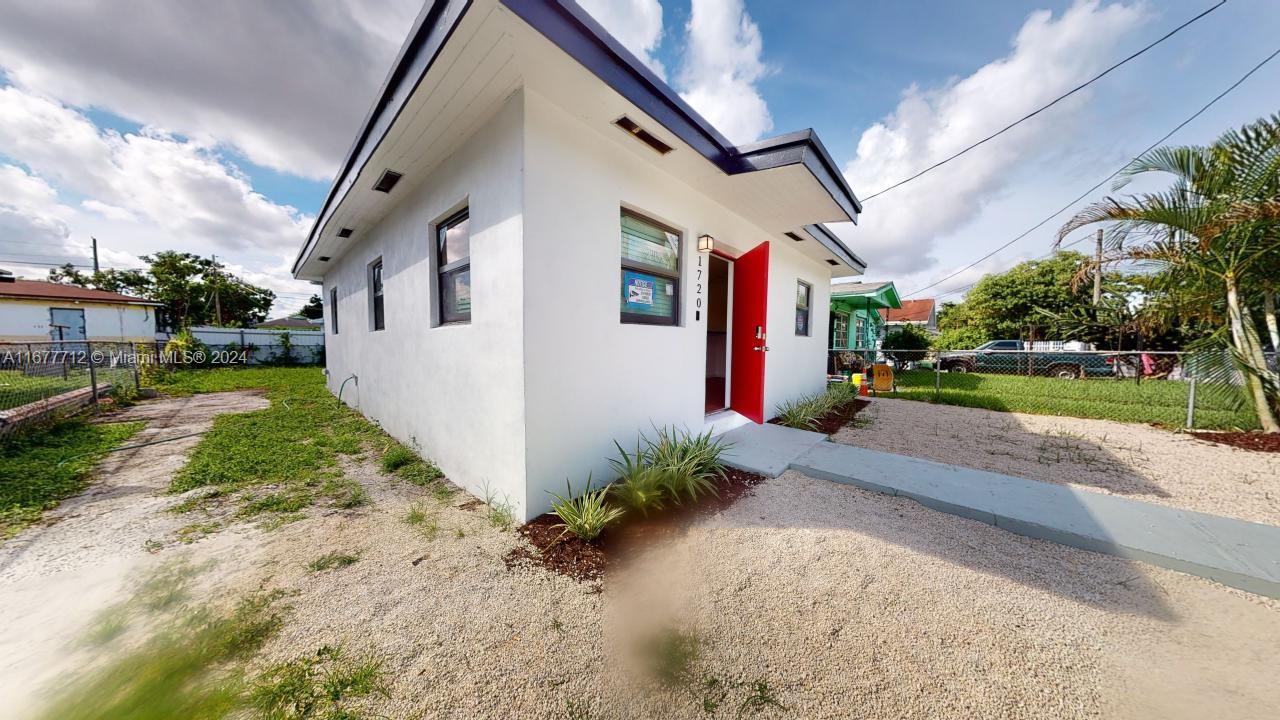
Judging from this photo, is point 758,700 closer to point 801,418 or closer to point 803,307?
point 801,418

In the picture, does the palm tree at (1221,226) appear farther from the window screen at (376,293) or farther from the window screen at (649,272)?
the window screen at (376,293)

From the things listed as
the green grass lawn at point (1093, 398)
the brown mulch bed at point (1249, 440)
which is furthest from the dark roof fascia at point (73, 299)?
the brown mulch bed at point (1249, 440)

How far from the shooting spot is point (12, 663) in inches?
60.8

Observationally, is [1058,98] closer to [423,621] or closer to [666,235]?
[666,235]

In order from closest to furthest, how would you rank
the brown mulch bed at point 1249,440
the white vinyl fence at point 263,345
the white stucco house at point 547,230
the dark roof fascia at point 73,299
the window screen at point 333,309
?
1. the white stucco house at point 547,230
2. the brown mulch bed at point 1249,440
3. the window screen at point 333,309
4. the white vinyl fence at point 263,345
5. the dark roof fascia at point 73,299

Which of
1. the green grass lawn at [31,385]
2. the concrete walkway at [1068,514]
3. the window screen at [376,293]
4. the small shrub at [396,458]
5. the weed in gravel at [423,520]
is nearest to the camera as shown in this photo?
the concrete walkway at [1068,514]

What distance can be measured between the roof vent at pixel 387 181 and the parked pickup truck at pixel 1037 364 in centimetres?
1136

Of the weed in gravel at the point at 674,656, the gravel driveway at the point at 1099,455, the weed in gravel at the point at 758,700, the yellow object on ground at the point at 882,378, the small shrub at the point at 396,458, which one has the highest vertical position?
the yellow object on ground at the point at 882,378

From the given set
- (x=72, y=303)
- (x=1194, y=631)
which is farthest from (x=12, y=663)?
(x=72, y=303)

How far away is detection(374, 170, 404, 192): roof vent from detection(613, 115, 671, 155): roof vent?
237cm

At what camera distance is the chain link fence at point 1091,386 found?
5.16 meters

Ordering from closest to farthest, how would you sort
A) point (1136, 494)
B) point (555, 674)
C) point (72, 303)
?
point (555, 674), point (1136, 494), point (72, 303)

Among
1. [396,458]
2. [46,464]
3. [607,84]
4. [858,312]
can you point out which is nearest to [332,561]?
[396,458]

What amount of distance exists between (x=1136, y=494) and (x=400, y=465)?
21.5ft
